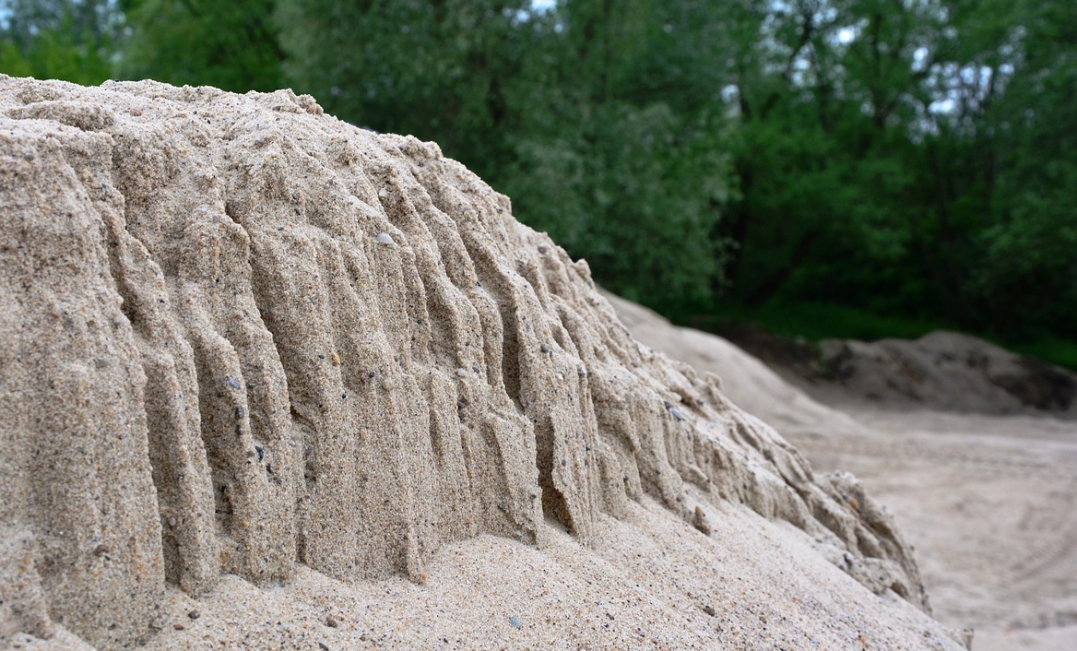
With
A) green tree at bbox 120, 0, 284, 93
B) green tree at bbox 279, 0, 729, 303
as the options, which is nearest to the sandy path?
green tree at bbox 279, 0, 729, 303

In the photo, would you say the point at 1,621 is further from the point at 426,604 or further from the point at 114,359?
the point at 426,604

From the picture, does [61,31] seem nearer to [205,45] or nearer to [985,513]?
[205,45]

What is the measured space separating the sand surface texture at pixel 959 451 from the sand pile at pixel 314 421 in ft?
13.2

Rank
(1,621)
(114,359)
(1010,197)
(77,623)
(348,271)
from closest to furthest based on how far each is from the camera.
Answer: (1,621)
(77,623)
(114,359)
(348,271)
(1010,197)

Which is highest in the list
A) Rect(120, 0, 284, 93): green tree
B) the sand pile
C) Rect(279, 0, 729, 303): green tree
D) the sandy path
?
Rect(120, 0, 284, 93): green tree

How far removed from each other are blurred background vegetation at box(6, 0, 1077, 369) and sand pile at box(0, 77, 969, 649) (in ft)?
37.7

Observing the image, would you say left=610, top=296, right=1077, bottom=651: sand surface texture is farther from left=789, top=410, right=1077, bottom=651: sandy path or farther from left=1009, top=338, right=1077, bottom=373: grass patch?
left=1009, top=338, right=1077, bottom=373: grass patch

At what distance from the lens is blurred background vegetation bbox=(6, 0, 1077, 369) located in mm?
16062

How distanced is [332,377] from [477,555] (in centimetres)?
84

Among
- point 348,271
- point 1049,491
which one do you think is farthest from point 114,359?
point 1049,491

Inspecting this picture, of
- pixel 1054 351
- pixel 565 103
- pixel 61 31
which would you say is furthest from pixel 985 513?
pixel 61 31

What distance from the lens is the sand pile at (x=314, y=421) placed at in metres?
2.38

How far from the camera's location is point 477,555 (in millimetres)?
3363

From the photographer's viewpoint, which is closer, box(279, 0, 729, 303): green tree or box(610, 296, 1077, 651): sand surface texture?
box(610, 296, 1077, 651): sand surface texture
